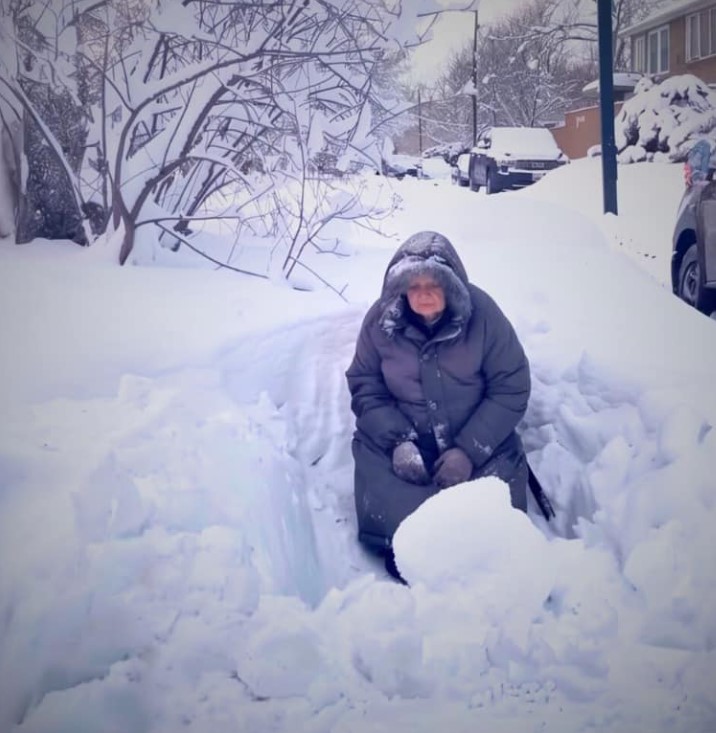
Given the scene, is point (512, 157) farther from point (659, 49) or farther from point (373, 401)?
point (373, 401)

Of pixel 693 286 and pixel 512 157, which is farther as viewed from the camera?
pixel 512 157

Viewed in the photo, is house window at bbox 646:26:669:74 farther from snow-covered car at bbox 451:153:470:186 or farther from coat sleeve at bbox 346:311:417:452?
coat sleeve at bbox 346:311:417:452

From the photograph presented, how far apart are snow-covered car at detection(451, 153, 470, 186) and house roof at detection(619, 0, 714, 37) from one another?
64cm

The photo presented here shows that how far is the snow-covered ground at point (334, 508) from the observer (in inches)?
70.9

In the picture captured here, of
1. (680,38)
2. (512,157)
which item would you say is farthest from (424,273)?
(680,38)

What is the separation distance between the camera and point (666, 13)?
2285mm

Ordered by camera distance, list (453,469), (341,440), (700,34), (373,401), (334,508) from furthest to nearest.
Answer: (341,440) < (334,508) < (373,401) < (453,469) < (700,34)

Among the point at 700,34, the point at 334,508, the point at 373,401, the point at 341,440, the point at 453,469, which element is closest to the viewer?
the point at 700,34

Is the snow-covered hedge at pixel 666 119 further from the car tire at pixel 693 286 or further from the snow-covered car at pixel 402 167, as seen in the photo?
the snow-covered car at pixel 402 167

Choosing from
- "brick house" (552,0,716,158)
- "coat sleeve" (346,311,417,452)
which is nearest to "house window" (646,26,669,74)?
"brick house" (552,0,716,158)

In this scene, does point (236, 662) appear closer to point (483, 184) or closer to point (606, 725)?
point (606, 725)

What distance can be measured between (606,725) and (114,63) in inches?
103

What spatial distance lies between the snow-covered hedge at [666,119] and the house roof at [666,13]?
0.17 m

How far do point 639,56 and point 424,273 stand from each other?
1019mm
